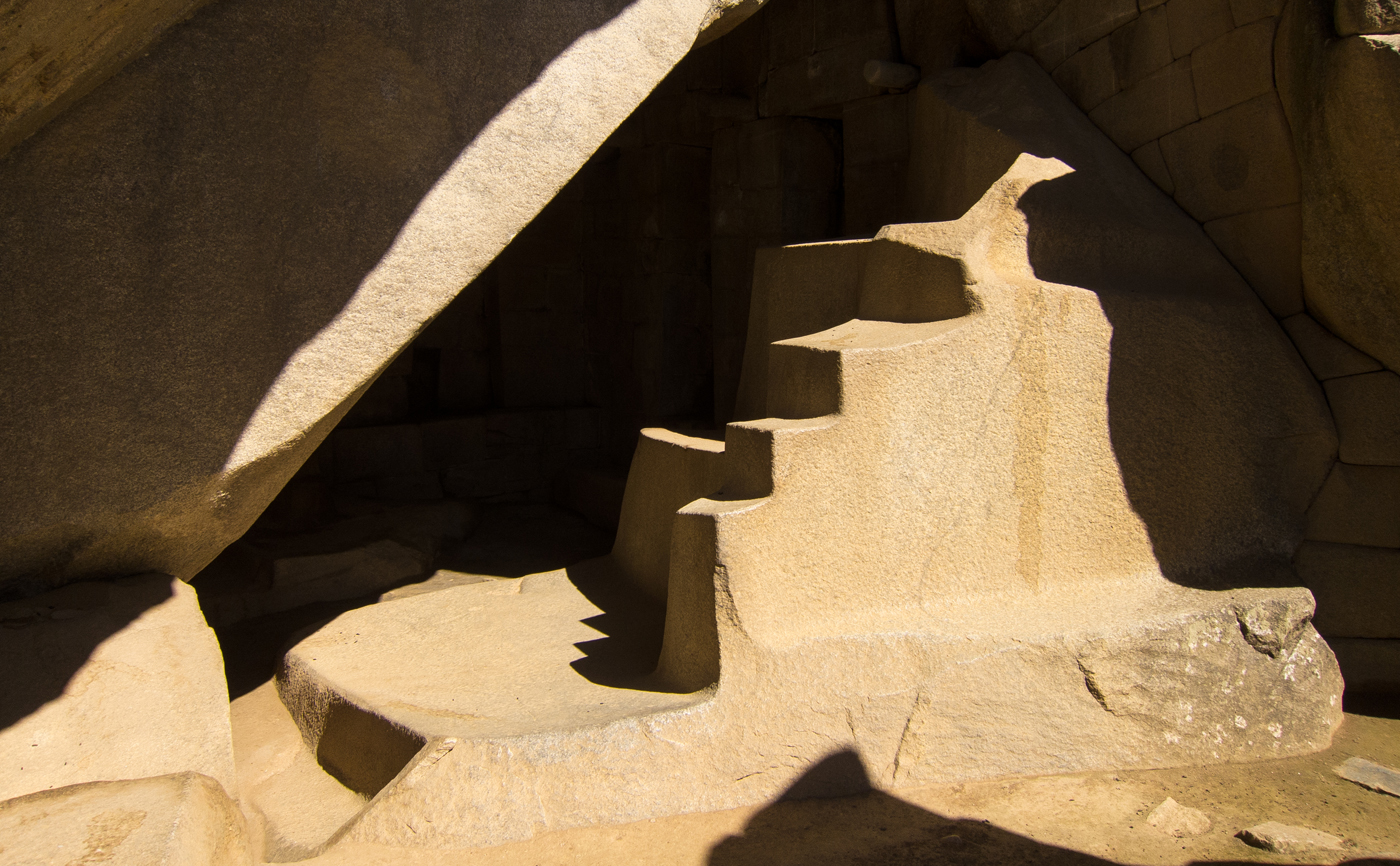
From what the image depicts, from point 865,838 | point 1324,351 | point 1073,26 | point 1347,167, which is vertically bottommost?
point 865,838

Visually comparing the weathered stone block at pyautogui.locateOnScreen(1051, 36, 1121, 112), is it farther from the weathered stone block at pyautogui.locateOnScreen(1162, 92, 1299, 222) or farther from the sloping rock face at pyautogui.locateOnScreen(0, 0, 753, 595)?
the sloping rock face at pyautogui.locateOnScreen(0, 0, 753, 595)

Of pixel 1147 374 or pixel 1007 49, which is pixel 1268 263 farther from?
pixel 1007 49

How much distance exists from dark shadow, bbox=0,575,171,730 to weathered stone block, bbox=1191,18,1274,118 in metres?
3.61

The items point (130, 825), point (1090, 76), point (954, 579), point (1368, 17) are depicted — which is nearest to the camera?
point (130, 825)

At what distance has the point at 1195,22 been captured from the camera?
3.28m

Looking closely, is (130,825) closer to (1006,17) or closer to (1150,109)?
(1150,109)

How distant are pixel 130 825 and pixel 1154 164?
3.61 metres

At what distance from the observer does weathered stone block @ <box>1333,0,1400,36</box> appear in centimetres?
258

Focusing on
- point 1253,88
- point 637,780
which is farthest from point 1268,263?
point 637,780

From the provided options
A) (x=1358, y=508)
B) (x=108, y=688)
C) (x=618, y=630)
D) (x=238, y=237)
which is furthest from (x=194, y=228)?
(x=1358, y=508)

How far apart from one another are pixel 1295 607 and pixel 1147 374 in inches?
31.2

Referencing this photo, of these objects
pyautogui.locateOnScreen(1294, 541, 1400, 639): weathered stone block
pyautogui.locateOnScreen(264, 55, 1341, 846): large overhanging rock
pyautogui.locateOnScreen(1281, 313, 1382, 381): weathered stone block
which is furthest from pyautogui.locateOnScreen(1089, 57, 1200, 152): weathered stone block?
pyautogui.locateOnScreen(1294, 541, 1400, 639): weathered stone block

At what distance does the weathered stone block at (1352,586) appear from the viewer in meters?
3.02

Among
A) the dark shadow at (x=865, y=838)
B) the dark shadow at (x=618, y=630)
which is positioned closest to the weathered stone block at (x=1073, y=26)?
the dark shadow at (x=618, y=630)
